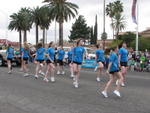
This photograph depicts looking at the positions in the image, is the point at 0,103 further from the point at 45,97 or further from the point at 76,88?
the point at 76,88

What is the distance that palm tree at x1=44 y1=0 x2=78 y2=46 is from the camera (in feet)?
150

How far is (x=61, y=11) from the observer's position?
45719mm

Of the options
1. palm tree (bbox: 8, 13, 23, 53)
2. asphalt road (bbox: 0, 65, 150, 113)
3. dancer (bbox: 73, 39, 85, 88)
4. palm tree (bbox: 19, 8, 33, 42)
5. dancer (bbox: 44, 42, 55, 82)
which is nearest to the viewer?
asphalt road (bbox: 0, 65, 150, 113)

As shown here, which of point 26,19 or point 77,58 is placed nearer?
point 77,58

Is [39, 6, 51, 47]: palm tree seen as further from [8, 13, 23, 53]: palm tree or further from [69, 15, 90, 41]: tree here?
[69, 15, 90, 41]: tree

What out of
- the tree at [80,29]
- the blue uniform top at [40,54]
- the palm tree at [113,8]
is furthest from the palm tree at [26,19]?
the tree at [80,29]

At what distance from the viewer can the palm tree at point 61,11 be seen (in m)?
45.7

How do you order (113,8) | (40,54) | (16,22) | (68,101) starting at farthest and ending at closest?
(113,8)
(16,22)
(40,54)
(68,101)

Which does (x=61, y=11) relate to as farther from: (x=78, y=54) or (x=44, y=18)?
(x=78, y=54)

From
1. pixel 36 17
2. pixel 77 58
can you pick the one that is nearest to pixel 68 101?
pixel 77 58

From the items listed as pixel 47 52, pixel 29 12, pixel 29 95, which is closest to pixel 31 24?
pixel 29 12

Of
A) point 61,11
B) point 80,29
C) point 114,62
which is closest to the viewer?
point 114,62

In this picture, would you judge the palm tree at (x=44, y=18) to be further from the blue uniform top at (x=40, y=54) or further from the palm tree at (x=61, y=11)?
the blue uniform top at (x=40, y=54)

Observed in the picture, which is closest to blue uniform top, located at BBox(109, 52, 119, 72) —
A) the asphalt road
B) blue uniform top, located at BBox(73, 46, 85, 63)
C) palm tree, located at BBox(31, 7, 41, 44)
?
the asphalt road
